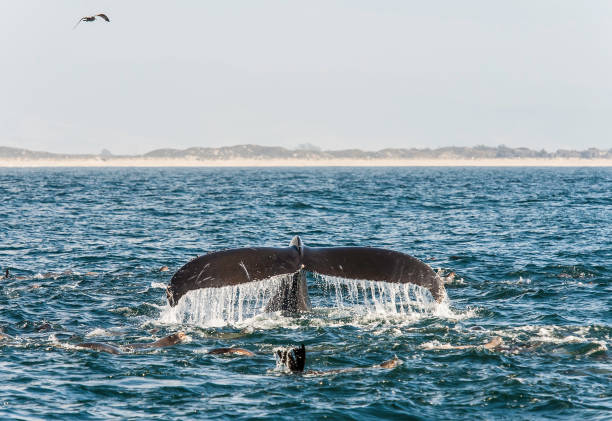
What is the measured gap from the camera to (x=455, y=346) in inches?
471

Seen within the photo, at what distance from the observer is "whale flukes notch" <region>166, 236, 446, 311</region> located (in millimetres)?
10680

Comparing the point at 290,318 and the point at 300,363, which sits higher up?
the point at 290,318

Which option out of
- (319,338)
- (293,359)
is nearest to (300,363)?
(293,359)

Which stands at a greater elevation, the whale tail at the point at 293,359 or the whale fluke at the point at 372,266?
the whale fluke at the point at 372,266

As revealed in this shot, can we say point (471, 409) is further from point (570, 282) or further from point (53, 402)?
point (570, 282)

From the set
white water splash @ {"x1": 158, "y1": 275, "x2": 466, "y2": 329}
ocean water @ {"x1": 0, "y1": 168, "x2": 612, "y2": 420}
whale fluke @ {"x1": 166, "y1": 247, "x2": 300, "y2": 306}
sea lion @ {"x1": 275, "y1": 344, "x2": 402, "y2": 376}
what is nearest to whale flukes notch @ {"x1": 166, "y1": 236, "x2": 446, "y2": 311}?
whale fluke @ {"x1": 166, "y1": 247, "x2": 300, "y2": 306}

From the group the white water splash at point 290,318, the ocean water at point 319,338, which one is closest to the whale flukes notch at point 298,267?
the ocean water at point 319,338

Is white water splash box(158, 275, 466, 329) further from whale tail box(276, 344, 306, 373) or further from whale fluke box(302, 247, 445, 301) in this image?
whale tail box(276, 344, 306, 373)

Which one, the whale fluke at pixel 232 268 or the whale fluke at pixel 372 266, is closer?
the whale fluke at pixel 232 268

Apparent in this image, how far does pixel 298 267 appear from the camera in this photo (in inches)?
448

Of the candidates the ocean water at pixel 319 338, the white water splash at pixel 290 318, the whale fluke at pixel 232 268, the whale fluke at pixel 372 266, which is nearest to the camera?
the ocean water at pixel 319 338

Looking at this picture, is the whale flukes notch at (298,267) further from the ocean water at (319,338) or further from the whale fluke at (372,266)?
the ocean water at (319,338)

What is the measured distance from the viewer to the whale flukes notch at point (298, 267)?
10.7 m

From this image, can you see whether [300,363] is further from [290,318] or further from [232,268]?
[290,318]
